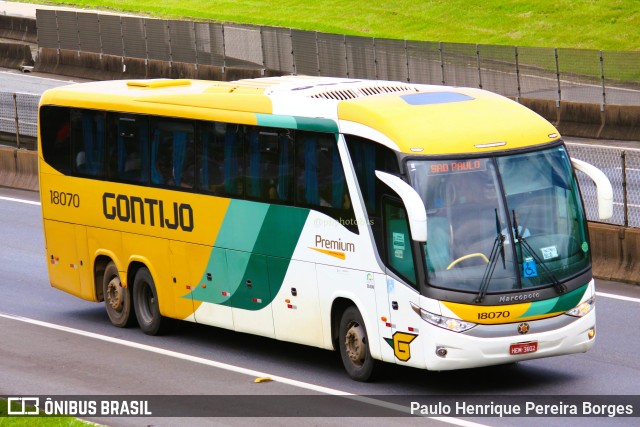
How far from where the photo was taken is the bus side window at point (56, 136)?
18562 millimetres

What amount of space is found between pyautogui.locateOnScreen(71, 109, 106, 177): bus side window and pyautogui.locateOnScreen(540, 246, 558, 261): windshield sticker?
6916 millimetres

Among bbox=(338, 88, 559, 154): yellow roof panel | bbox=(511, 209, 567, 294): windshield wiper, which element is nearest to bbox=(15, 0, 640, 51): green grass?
bbox=(338, 88, 559, 154): yellow roof panel

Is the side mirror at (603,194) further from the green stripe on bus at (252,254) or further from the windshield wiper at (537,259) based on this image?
the green stripe on bus at (252,254)

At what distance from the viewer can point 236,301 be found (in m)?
15.8

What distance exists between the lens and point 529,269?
13.2 metres

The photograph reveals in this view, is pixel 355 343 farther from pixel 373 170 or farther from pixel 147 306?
pixel 147 306

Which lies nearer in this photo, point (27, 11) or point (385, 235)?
point (385, 235)

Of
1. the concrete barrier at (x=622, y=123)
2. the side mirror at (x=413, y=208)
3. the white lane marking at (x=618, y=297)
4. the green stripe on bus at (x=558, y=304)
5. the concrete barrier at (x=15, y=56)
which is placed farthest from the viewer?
the concrete barrier at (x=15, y=56)

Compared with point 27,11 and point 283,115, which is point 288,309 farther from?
point 27,11

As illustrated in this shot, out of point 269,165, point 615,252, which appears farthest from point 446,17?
point 269,165

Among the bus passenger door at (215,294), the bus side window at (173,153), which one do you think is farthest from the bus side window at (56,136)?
the bus passenger door at (215,294)

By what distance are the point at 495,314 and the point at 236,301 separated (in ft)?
12.8

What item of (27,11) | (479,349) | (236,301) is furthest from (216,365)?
(27,11)

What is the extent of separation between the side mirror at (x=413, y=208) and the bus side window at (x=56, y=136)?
6902mm
